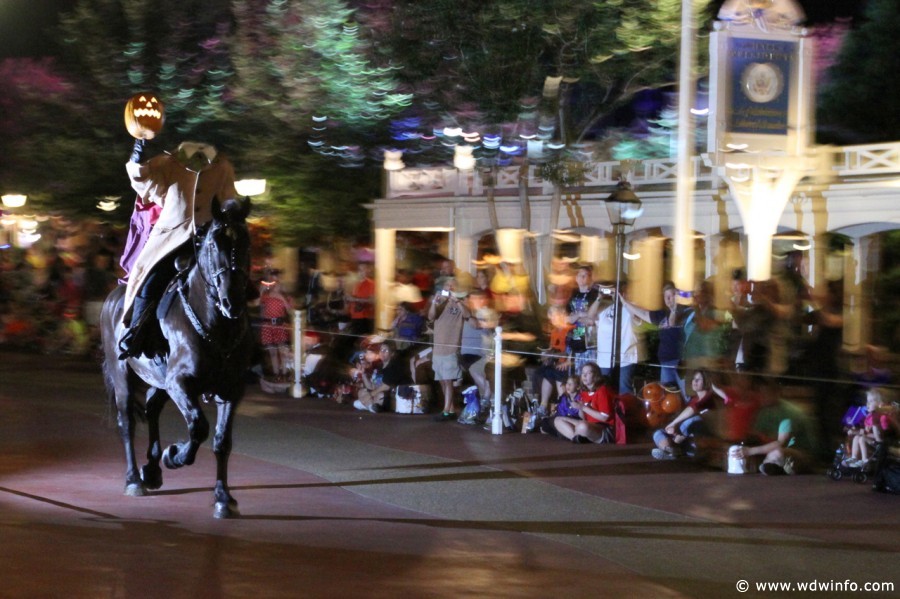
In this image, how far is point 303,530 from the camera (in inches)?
365

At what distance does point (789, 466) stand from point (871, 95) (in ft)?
68.6

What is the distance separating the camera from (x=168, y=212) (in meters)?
10.2

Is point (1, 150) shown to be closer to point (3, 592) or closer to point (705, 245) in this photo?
point (705, 245)

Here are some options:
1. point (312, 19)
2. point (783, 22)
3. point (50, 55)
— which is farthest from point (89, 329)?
point (50, 55)

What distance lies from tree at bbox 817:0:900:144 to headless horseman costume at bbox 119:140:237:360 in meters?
23.1

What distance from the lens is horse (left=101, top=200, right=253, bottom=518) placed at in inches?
369

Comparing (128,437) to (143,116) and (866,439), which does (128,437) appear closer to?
(143,116)

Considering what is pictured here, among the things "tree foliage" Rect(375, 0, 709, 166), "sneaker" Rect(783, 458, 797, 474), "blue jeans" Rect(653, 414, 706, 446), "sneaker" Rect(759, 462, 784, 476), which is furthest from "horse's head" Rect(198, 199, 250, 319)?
"tree foliage" Rect(375, 0, 709, 166)

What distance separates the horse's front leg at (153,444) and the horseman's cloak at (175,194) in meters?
0.95

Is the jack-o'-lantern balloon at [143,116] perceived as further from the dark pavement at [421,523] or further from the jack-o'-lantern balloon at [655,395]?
the jack-o'-lantern balloon at [655,395]

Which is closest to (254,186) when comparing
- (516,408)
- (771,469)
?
(516,408)

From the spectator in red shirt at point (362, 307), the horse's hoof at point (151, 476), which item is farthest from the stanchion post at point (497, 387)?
the horse's hoof at point (151, 476)

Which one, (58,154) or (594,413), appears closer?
(594,413)

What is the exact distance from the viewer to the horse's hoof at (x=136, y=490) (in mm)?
10500
